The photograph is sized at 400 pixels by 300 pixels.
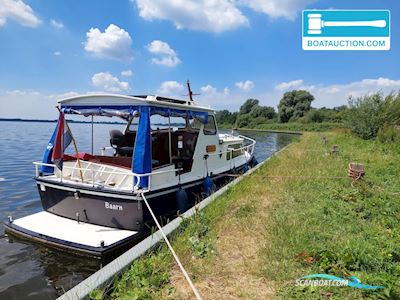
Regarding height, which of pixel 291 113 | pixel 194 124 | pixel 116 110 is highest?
pixel 291 113

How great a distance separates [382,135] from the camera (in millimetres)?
19516

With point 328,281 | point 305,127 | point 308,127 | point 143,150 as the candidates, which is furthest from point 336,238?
point 305,127

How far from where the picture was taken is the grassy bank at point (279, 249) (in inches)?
136

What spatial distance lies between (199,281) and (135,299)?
2.57 feet

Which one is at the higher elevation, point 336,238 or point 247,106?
point 247,106

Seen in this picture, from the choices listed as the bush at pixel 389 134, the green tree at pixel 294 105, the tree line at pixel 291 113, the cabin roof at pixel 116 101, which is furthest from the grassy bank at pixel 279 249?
the green tree at pixel 294 105

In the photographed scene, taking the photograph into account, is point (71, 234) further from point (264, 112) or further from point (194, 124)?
point (264, 112)

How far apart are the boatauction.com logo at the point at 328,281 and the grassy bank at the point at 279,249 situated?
61 mm

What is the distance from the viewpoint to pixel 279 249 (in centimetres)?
421

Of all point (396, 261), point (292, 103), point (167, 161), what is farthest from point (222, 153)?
point (292, 103)

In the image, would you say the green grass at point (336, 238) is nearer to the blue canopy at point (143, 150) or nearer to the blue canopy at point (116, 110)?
the blue canopy at point (143, 150)

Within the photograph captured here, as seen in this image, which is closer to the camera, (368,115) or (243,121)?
(368,115)

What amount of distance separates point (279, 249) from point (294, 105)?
3209 inches

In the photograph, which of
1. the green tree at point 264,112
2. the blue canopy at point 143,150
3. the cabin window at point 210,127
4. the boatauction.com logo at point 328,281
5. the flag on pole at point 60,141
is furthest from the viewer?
the green tree at point 264,112
